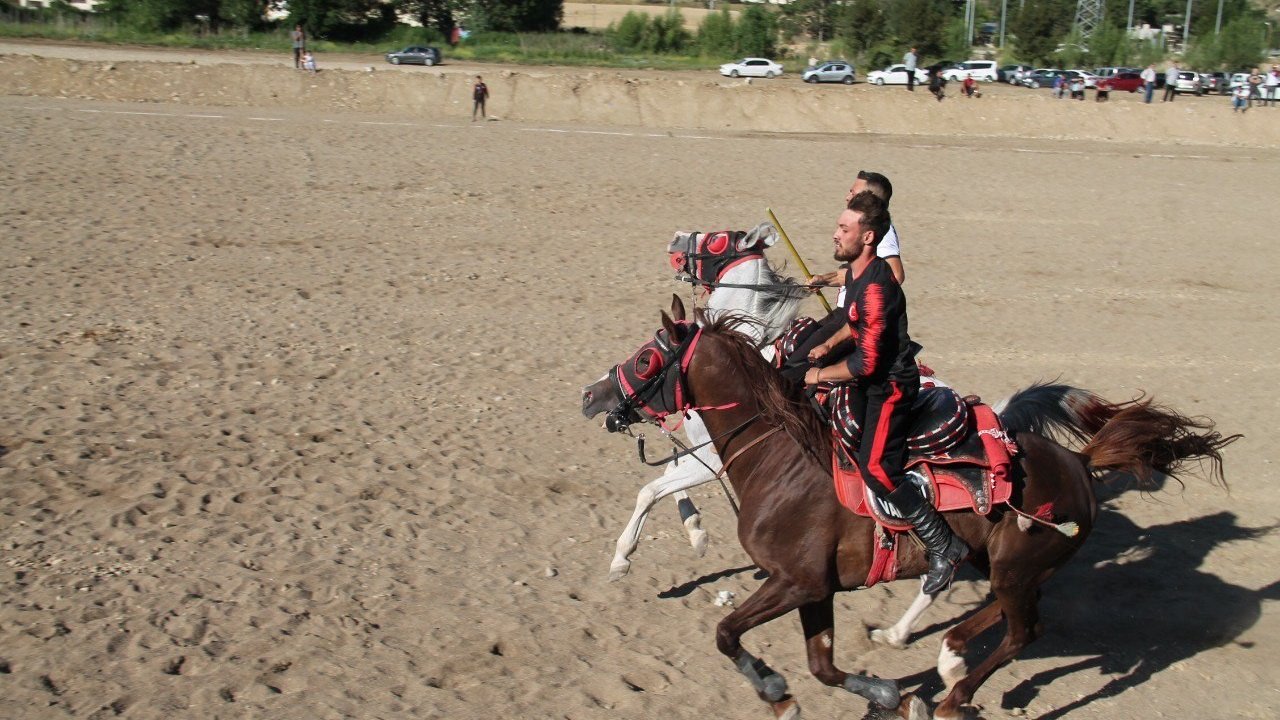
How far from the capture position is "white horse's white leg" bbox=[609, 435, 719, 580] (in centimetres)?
778

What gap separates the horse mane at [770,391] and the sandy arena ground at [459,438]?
158 centimetres

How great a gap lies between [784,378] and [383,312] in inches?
322

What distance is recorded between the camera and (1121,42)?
73.0 metres

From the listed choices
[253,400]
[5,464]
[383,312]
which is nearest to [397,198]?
[383,312]

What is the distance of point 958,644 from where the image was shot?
6828 millimetres

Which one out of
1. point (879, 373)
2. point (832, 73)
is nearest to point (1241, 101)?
point (832, 73)

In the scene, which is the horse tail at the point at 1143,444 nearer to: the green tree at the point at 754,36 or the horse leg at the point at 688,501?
the horse leg at the point at 688,501

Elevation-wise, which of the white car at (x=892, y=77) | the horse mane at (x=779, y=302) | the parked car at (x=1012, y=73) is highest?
the parked car at (x=1012, y=73)

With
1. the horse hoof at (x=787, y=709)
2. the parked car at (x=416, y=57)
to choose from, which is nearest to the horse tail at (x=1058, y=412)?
the horse hoof at (x=787, y=709)

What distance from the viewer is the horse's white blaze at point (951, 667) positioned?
679 centimetres

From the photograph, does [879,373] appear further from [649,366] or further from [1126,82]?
[1126,82]

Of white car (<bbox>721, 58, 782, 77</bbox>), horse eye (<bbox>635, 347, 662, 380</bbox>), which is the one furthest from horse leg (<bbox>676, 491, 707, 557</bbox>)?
white car (<bbox>721, 58, 782, 77</bbox>)

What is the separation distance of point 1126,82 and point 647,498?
196 ft

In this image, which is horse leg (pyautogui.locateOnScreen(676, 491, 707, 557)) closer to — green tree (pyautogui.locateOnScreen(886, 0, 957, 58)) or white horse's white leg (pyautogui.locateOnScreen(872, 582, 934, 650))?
white horse's white leg (pyautogui.locateOnScreen(872, 582, 934, 650))
